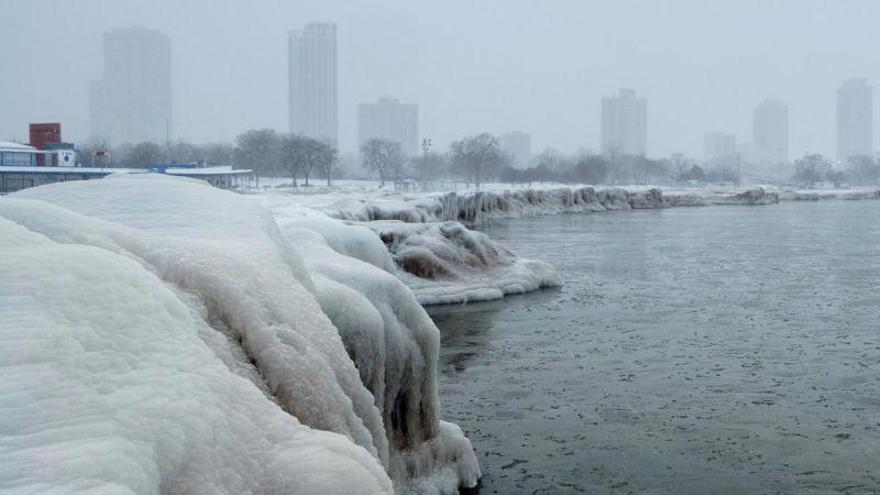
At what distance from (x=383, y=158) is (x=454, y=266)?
105458 millimetres

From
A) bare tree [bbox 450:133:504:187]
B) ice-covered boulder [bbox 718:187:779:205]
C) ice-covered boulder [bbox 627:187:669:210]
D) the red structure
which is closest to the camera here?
the red structure

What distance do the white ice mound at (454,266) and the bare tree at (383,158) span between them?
3839 inches

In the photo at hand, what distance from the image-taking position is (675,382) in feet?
46.2

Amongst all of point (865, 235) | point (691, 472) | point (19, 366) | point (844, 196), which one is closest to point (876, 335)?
point (691, 472)

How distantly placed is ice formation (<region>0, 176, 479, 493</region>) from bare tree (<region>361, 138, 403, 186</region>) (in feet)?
387

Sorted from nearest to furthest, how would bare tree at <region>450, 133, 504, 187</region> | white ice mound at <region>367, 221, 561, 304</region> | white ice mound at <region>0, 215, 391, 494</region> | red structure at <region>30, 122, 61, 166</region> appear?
1. white ice mound at <region>0, 215, 391, 494</region>
2. white ice mound at <region>367, 221, 561, 304</region>
3. red structure at <region>30, 122, 61, 166</region>
4. bare tree at <region>450, 133, 504, 187</region>

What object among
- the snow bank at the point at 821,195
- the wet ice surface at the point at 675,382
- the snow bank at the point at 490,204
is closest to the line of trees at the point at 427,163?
the snow bank at the point at 490,204

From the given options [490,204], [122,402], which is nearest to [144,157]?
[490,204]

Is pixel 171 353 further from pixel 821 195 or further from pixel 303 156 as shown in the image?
pixel 821 195

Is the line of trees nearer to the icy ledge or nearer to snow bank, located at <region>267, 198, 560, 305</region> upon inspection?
the icy ledge

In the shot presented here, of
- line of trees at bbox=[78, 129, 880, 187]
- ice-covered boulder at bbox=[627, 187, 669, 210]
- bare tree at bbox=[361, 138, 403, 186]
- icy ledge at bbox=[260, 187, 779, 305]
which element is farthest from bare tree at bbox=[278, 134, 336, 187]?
icy ledge at bbox=[260, 187, 779, 305]

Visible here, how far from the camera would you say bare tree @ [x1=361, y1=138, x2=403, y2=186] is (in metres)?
130

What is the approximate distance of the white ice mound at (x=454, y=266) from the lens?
23.8 meters

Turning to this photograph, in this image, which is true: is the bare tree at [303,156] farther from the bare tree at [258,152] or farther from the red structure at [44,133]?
the red structure at [44,133]
